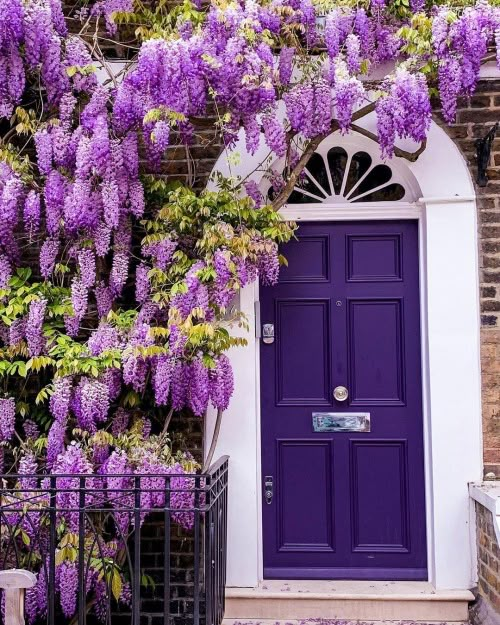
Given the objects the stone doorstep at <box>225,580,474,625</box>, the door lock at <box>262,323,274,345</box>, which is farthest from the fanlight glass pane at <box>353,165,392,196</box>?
the stone doorstep at <box>225,580,474,625</box>

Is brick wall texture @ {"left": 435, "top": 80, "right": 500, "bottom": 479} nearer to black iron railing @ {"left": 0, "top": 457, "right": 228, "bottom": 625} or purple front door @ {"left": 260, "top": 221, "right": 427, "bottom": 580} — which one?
purple front door @ {"left": 260, "top": 221, "right": 427, "bottom": 580}

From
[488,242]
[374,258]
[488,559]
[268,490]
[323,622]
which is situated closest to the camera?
[488,559]

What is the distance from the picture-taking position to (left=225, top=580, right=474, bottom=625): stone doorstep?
Answer: 4.58 metres

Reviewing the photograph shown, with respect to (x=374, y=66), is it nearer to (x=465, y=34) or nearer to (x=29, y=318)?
(x=465, y=34)

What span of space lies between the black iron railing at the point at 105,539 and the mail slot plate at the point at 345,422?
786mm

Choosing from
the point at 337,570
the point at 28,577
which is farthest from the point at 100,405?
the point at 337,570

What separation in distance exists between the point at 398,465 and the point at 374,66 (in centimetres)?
264

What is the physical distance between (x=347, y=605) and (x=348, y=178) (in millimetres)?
2792

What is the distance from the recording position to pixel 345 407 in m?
5.02

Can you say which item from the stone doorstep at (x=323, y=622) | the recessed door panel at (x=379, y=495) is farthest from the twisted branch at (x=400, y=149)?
the stone doorstep at (x=323, y=622)

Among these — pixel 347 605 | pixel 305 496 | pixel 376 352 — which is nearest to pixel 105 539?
pixel 305 496

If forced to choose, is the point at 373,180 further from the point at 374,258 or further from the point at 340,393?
the point at 340,393

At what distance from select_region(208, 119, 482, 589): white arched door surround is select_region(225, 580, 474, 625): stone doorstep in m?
0.10

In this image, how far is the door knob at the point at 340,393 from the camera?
5.00 metres
